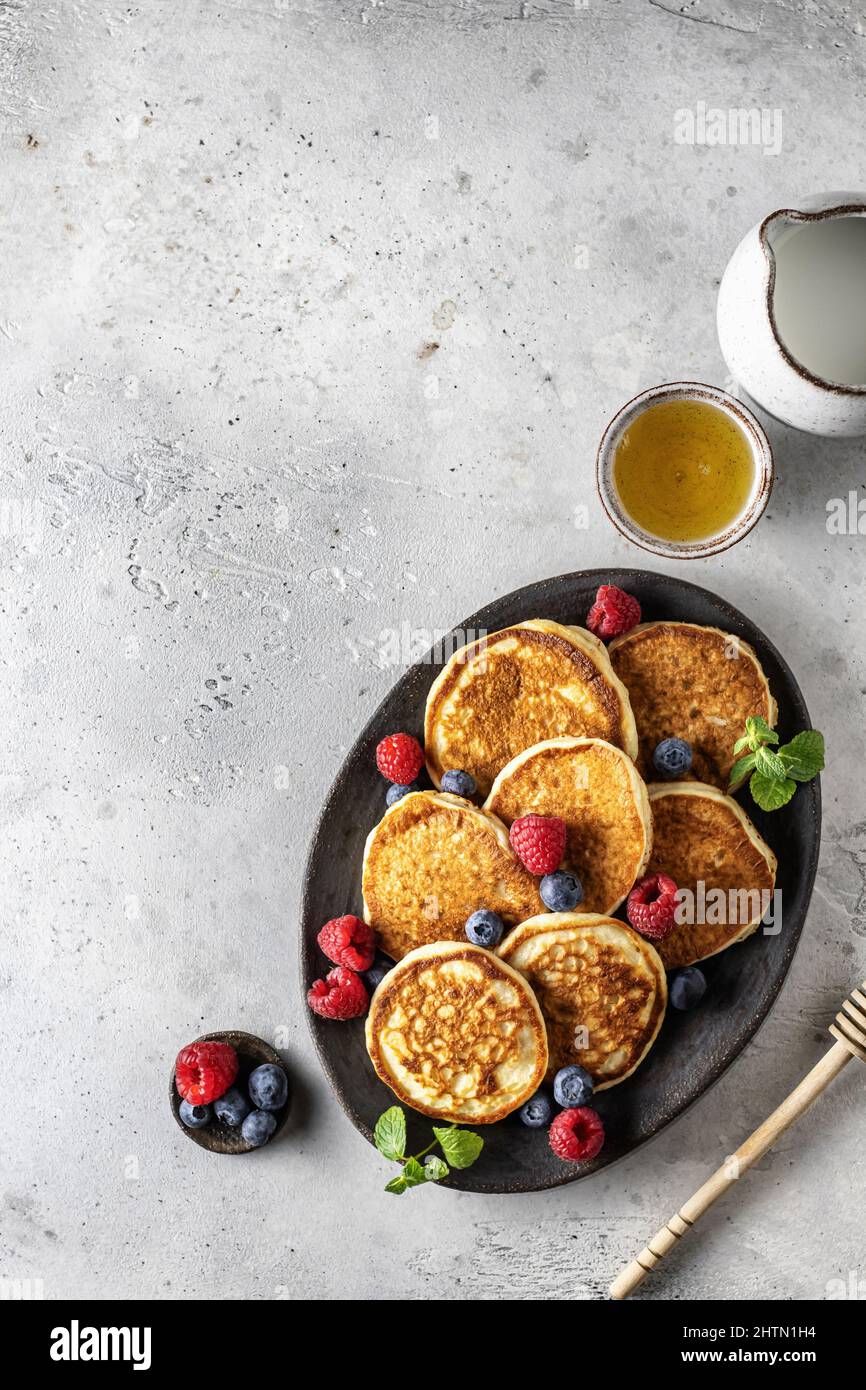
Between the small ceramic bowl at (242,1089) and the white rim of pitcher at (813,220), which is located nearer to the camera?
the white rim of pitcher at (813,220)

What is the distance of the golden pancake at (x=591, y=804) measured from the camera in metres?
2.13

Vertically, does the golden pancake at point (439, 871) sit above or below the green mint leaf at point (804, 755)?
below

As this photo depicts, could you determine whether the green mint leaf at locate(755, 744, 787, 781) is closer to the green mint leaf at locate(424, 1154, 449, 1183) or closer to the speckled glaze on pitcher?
the speckled glaze on pitcher

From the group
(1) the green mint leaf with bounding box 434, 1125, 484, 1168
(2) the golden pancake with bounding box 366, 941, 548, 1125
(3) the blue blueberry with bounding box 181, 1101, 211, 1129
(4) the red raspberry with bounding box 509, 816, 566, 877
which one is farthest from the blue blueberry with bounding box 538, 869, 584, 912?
(3) the blue blueberry with bounding box 181, 1101, 211, 1129

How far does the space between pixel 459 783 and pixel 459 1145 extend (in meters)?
0.69

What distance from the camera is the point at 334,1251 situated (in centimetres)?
247

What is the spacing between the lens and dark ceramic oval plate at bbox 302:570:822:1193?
2.24m

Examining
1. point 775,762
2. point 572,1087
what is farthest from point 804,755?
point 572,1087

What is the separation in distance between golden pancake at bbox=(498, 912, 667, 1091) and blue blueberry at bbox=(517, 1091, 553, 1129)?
5 centimetres

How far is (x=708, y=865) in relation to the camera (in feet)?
7.24

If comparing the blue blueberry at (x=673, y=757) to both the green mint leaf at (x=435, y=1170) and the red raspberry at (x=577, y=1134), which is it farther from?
the green mint leaf at (x=435, y=1170)

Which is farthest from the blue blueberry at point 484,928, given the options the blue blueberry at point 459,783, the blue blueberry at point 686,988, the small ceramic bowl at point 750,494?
the small ceramic bowl at point 750,494

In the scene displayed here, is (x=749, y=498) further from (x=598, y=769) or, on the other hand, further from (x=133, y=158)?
(x=133, y=158)

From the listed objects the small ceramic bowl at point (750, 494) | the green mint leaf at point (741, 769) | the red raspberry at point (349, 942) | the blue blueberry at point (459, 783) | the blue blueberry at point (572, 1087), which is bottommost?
the blue blueberry at point (572, 1087)
